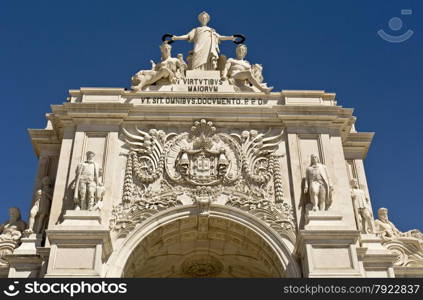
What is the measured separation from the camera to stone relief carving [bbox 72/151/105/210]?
16.2 metres

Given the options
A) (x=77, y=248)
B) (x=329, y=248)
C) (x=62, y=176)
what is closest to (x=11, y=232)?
(x=62, y=176)

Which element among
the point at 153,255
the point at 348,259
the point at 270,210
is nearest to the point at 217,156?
the point at 270,210

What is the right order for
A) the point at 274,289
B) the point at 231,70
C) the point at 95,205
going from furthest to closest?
the point at 231,70, the point at 95,205, the point at 274,289

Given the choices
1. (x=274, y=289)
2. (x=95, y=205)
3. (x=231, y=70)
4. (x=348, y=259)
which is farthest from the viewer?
(x=231, y=70)

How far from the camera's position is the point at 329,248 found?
15320 mm

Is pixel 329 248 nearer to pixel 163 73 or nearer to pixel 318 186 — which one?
pixel 318 186

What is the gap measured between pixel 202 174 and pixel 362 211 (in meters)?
5.10

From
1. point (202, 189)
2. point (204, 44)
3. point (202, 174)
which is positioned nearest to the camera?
point (202, 189)

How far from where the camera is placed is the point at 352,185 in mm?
18328

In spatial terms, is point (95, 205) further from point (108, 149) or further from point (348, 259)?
point (348, 259)

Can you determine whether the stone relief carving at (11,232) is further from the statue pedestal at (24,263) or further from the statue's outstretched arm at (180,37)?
the statue's outstretched arm at (180,37)

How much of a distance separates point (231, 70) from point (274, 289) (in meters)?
9.80

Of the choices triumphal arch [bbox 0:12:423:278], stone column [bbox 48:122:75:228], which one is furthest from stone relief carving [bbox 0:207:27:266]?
stone column [bbox 48:122:75:228]

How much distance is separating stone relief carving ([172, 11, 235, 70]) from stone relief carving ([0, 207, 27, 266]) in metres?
8.16
